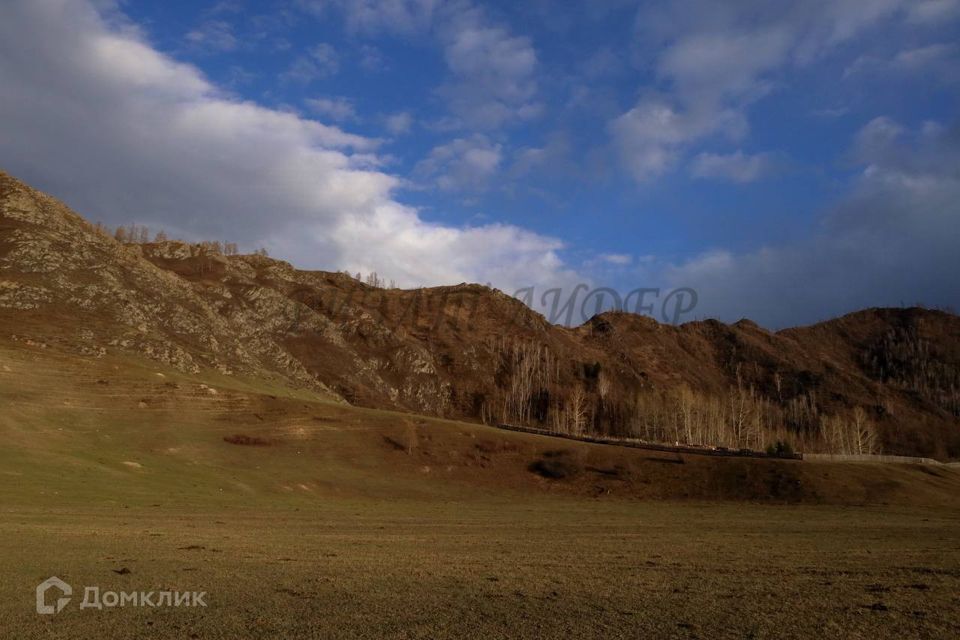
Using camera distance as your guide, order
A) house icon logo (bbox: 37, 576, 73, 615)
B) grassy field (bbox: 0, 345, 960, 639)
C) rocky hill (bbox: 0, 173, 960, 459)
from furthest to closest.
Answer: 1. rocky hill (bbox: 0, 173, 960, 459)
2. grassy field (bbox: 0, 345, 960, 639)
3. house icon logo (bbox: 37, 576, 73, 615)

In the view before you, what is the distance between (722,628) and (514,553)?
11.1 metres

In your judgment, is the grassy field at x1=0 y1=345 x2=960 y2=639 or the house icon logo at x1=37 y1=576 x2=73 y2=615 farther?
the grassy field at x1=0 y1=345 x2=960 y2=639

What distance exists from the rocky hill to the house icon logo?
63370 mm

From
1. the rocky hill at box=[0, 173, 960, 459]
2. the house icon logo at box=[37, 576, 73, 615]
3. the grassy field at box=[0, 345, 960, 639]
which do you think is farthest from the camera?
the rocky hill at box=[0, 173, 960, 459]

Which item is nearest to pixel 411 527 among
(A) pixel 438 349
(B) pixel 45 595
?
(B) pixel 45 595

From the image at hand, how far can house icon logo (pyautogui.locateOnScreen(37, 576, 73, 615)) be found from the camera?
40.3ft

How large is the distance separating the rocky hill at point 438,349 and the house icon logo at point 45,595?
63.4 metres

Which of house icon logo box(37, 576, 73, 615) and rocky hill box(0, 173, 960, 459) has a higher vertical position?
rocky hill box(0, 173, 960, 459)

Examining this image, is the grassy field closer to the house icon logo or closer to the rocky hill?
the house icon logo

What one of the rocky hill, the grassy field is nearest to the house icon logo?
the grassy field

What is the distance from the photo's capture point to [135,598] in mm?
13461

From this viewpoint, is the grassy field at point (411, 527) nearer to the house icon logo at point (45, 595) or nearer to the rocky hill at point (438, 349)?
the house icon logo at point (45, 595)

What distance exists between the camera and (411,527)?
30438 mm

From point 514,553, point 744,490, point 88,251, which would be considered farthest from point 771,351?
point 514,553
